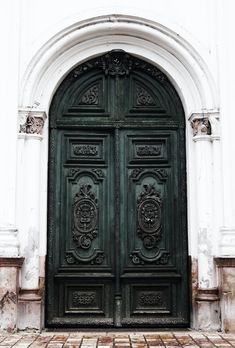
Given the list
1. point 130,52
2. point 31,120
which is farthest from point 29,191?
point 130,52

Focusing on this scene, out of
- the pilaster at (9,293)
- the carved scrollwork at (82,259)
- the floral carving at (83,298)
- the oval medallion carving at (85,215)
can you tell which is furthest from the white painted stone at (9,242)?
the floral carving at (83,298)

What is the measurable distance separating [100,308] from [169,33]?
13.4ft

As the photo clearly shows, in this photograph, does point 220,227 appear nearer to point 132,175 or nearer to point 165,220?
point 165,220

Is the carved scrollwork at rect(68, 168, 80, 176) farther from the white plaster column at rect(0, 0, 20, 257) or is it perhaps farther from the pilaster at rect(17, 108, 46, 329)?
the white plaster column at rect(0, 0, 20, 257)

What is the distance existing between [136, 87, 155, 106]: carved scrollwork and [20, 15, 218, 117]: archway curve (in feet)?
1.40

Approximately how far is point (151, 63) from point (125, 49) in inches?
17.6

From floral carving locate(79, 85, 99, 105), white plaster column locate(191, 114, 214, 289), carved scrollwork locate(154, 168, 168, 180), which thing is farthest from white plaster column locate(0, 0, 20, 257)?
white plaster column locate(191, 114, 214, 289)

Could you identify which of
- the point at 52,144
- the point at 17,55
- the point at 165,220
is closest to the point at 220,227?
the point at 165,220

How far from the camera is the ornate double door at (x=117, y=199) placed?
7.99 metres

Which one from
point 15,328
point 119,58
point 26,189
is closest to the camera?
point 15,328

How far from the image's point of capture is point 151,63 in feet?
27.8

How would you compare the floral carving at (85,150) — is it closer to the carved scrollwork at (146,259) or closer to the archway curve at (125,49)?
the archway curve at (125,49)

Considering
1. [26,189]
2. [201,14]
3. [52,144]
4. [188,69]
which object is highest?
[201,14]

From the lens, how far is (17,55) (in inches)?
314
